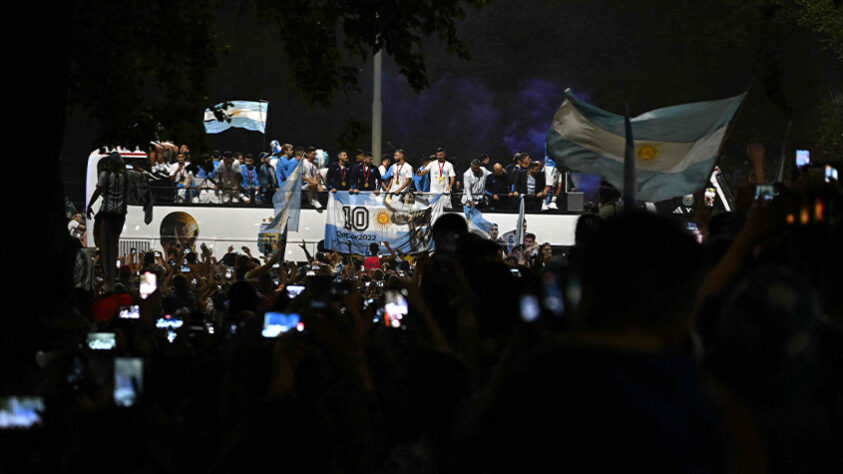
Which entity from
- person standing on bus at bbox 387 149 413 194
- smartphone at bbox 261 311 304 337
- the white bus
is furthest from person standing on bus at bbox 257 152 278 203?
smartphone at bbox 261 311 304 337

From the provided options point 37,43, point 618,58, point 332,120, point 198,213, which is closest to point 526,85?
point 618,58

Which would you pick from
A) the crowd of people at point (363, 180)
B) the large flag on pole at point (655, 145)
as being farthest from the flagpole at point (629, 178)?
the crowd of people at point (363, 180)

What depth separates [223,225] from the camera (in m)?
22.5

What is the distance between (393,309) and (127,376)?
199cm

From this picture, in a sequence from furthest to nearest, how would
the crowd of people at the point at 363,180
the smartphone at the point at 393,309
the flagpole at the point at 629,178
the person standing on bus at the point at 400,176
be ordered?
the person standing on bus at the point at 400,176, the crowd of people at the point at 363,180, the flagpole at the point at 629,178, the smartphone at the point at 393,309

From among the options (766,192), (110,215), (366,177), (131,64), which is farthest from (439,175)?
(766,192)

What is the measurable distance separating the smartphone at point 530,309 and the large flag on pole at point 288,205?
17261 millimetres

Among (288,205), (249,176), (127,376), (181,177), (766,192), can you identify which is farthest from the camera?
(249,176)

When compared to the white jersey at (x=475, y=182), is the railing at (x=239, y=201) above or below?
below

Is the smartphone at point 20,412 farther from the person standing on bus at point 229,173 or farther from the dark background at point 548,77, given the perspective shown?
the dark background at point 548,77

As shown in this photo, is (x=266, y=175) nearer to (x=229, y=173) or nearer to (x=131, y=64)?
(x=229, y=173)

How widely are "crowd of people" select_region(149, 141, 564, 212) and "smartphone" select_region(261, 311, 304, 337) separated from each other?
1705cm

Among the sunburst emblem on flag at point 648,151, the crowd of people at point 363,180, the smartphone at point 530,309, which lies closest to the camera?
the smartphone at point 530,309

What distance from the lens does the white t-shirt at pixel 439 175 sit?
23766mm
